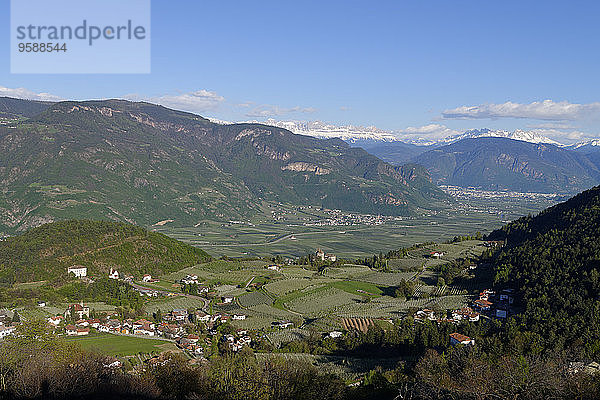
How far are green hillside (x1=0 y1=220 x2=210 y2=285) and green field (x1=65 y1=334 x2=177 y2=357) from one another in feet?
89.2

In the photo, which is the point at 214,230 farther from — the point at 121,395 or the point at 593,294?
the point at 121,395

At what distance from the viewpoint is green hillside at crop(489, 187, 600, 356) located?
1769 inches

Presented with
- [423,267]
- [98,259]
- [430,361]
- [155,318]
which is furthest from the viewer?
[423,267]

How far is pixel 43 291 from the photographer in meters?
68.3

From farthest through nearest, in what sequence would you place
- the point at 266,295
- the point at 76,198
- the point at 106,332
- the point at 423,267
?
the point at 76,198 → the point at 423,267 → the point at 266,295 → the point at 106,332

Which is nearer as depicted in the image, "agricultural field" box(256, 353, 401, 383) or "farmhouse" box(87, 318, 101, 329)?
"agricultural field" box(256, 353, 401, 383)

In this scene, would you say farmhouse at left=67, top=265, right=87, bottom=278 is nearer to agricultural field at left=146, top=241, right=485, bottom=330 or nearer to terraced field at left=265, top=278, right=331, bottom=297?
agricultural field at left=146, top=241, right=485, bottom=330

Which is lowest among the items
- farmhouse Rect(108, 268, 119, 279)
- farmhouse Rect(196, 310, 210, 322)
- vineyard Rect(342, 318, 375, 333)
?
farmhouse Rect(196, 310, 210, 322)

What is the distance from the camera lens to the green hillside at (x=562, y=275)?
44938 mm

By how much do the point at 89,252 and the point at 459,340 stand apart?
63176mm

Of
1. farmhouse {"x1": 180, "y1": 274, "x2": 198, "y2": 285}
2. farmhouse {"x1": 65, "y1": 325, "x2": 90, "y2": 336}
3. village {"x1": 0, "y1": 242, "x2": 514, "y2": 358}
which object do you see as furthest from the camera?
farmhouse {"x1": 180, "y1": 274, "x2": 198, "y2": 285}

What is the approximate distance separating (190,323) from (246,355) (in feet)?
57.5

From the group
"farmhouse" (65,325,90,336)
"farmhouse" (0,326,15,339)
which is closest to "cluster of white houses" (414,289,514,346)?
"farmhouse" (65,325,90,336)

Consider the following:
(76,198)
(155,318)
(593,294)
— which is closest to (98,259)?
(155,318)
